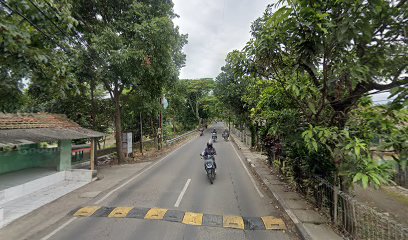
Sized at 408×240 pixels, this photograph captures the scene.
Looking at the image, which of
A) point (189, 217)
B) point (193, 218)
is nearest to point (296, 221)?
point (193, 218)

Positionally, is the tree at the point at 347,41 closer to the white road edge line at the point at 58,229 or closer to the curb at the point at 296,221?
the curb at the point at 296,221

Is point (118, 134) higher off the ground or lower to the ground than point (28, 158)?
higher

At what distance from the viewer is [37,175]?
33.3 feet

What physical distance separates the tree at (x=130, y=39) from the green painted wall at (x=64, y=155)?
156 inches

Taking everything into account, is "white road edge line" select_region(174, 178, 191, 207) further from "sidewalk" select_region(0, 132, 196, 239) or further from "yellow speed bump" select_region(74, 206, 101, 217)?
"sidewalk" select_region(0, 132, 196, 239)

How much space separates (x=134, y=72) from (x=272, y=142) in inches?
339

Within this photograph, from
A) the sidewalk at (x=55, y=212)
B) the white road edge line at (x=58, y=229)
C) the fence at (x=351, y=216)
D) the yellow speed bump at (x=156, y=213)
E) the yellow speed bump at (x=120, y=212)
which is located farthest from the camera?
the yellow speed bump at (x=120, y=212)

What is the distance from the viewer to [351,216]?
16.1 ft

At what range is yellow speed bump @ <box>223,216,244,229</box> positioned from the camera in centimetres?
579

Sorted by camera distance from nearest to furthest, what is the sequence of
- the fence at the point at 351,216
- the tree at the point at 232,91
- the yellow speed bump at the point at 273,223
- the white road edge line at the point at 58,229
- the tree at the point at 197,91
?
the fence at the point at 351,216 < the white road edge line at the point at 58,229 < the yellow speed bump at the point at 273,223 < the tree at the point at 232,91 < the tree at the point at 197,91

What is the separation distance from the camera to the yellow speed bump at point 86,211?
6.54 m

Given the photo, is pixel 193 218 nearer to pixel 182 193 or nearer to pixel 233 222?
pixel 233 222

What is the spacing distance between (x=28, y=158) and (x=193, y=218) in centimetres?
1100

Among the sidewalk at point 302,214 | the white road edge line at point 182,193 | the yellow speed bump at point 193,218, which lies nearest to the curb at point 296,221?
the sidewalk at point 302,214
